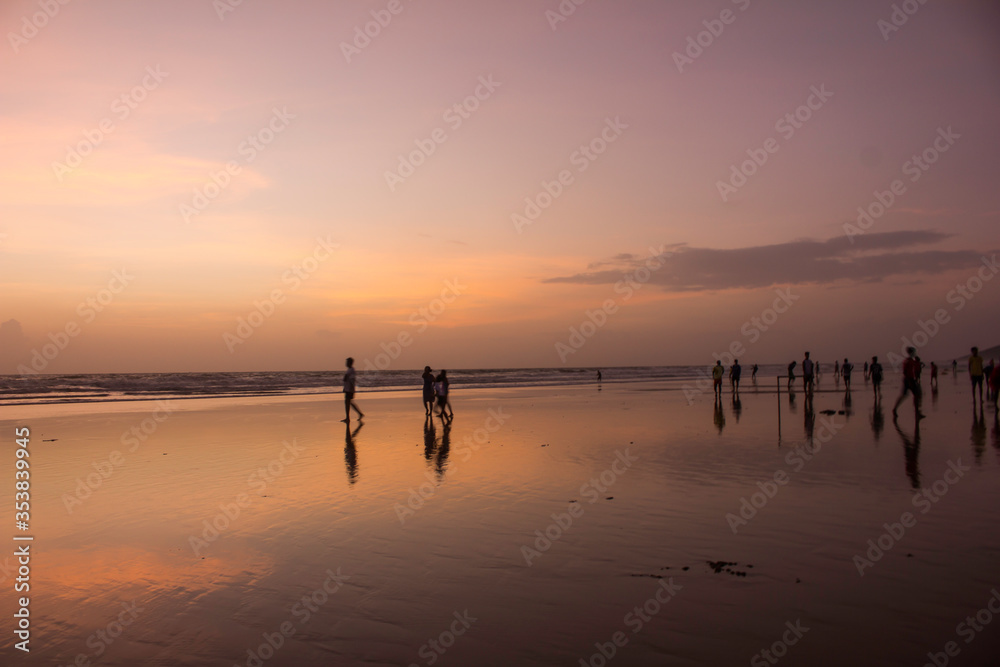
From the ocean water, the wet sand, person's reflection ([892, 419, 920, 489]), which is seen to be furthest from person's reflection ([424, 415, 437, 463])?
the ocean water

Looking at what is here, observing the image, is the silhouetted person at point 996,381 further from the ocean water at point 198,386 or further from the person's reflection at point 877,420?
the ocean water at point 198,386

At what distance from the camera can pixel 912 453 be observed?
1500cm

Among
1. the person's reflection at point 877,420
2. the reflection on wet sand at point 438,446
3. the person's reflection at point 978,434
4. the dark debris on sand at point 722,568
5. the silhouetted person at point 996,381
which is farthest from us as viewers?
the silhouetted person at point 996,381

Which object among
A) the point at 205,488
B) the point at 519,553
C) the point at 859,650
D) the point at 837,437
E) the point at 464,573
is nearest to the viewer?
the point at 859,650

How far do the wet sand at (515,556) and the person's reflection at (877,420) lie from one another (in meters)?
2.35

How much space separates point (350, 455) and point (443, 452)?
248 centimetres

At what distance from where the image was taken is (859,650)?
516 cm

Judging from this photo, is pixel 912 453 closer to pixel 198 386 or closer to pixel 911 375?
pixel 911 375

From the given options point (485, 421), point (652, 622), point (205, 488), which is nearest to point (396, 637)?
point (652, 622)

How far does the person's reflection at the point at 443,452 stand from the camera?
14127mm

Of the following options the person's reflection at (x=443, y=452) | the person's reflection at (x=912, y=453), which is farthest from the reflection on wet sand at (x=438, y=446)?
the person's reflection at (x=912, y=453)

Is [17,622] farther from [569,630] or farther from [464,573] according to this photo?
[569,630]

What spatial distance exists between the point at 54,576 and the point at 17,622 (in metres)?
1.53

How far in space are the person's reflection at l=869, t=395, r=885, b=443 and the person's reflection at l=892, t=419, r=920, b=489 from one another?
507mm
